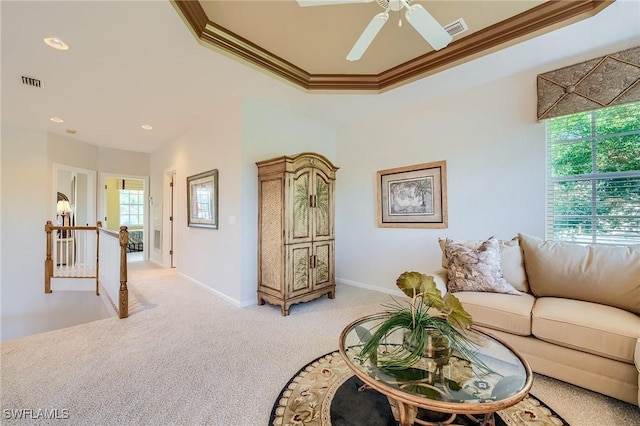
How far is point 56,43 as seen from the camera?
2326 millimetres

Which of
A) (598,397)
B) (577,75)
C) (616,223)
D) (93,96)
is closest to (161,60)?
(93,96)

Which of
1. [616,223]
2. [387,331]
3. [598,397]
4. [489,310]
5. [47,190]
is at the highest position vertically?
[47,190]

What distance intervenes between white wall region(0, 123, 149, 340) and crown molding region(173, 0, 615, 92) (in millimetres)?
4243

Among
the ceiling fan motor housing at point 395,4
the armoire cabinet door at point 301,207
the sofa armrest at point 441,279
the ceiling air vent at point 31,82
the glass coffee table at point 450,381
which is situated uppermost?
the ceiling air vent at point 31,82

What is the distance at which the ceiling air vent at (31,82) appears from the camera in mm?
2920

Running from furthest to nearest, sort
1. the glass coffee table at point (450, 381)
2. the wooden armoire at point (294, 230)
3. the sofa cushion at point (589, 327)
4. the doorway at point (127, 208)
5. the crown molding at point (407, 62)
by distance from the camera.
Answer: the doorway at point (127, 208) < the wooden armoire at point (294, 230) < the crown molding at point (407, 62) < the sofa cushion at point (589, 327) < the glass coffee table at point (450, 381)

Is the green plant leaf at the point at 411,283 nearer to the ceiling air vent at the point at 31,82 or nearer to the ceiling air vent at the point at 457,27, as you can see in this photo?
the ceiling air vent at the point at 457,27

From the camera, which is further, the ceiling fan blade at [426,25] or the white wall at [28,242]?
the white wall at [28,242]

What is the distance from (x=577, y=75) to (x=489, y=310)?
7.97 ft

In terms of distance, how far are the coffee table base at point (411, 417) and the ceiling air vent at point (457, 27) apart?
2.85 metres

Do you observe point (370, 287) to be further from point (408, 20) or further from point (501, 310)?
point (408, 20)

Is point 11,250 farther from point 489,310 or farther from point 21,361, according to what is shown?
point 489,310

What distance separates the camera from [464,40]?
8.39 feet

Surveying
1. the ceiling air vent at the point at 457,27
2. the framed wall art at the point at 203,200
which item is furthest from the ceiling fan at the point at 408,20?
the framed wall art at the point at 203,200
